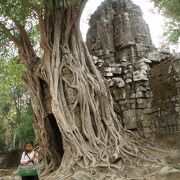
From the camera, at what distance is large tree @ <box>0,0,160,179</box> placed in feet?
21.7

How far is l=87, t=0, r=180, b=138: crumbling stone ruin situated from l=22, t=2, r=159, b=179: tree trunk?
0.69 meters

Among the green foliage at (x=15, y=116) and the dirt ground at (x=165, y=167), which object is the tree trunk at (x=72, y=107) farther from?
the green foliage at (x=15, y=116)

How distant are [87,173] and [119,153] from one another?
969 millimetres

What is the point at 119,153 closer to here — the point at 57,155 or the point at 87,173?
the point at 87,173

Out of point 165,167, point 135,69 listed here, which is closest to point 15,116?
point 135,69

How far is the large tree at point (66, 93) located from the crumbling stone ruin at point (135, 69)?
69cm

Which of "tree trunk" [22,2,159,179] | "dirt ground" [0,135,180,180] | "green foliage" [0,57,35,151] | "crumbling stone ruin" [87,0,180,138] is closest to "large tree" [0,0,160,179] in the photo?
"tree trunk" [22,2,159,179]

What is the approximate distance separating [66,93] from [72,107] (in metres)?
0.42

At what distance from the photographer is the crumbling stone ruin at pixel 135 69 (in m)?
7.55

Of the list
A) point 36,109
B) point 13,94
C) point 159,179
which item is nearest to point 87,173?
point 159,179

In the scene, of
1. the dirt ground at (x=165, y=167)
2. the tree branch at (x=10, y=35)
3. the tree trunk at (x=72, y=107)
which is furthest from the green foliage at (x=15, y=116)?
the dirt ground at (x=165, y=167)

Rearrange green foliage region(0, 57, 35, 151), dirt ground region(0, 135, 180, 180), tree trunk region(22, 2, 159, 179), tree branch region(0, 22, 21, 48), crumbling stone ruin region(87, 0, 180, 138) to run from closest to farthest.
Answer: dirt ground region(0, 135, 180, 180)
tree trunk region(22, 2, 159, 179)
crumbling stone ruin region(87, 0, 180, 138)
tree branch region(0, 22, 21, 48)
green foliage region(0, 57, 35, 151)

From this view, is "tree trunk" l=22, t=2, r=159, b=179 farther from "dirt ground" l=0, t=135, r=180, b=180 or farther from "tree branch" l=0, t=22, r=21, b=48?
"tree branch" l=0, t=22, r=21, b=48

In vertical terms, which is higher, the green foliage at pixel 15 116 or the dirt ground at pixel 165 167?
the green foliage at pixel 15 116
